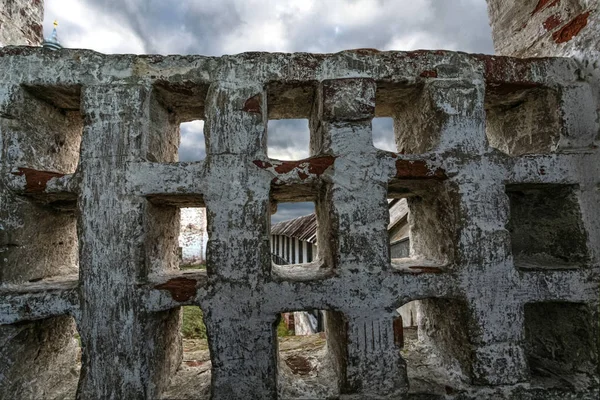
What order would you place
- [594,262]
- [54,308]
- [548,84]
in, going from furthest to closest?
[548,84]
[594,262]
[54,308]

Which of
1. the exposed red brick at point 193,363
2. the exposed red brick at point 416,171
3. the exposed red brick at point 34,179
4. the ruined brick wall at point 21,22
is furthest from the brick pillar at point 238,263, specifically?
the ruined brick wall at point 21,22

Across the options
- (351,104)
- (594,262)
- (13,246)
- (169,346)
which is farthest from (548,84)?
(13,246)

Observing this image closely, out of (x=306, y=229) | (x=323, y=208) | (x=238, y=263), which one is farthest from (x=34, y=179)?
(x=306, y=229)

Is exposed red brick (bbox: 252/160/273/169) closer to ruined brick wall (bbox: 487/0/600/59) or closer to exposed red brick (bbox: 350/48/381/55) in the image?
exposed red brick (bbox: 350/48/381/55)

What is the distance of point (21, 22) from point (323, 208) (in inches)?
104

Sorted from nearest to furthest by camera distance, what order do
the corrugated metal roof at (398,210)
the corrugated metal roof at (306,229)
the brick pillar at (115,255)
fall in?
the brick pillar at (115,255)
the corrugated metal roof at (398,210)
the corrugated metal roof at (306,229)

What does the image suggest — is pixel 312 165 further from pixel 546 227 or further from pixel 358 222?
pixel 546 227

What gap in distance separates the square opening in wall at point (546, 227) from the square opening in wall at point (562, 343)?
0.28 meters

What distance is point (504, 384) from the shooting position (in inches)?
67.6

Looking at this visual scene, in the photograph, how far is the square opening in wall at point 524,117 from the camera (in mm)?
2000

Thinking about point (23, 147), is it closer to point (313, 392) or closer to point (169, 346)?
point (169, 346)

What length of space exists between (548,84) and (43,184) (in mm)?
3034

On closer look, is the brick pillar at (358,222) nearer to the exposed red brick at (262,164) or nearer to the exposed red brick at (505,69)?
the exposed red brick at (262,164)

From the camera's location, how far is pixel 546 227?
202cm
